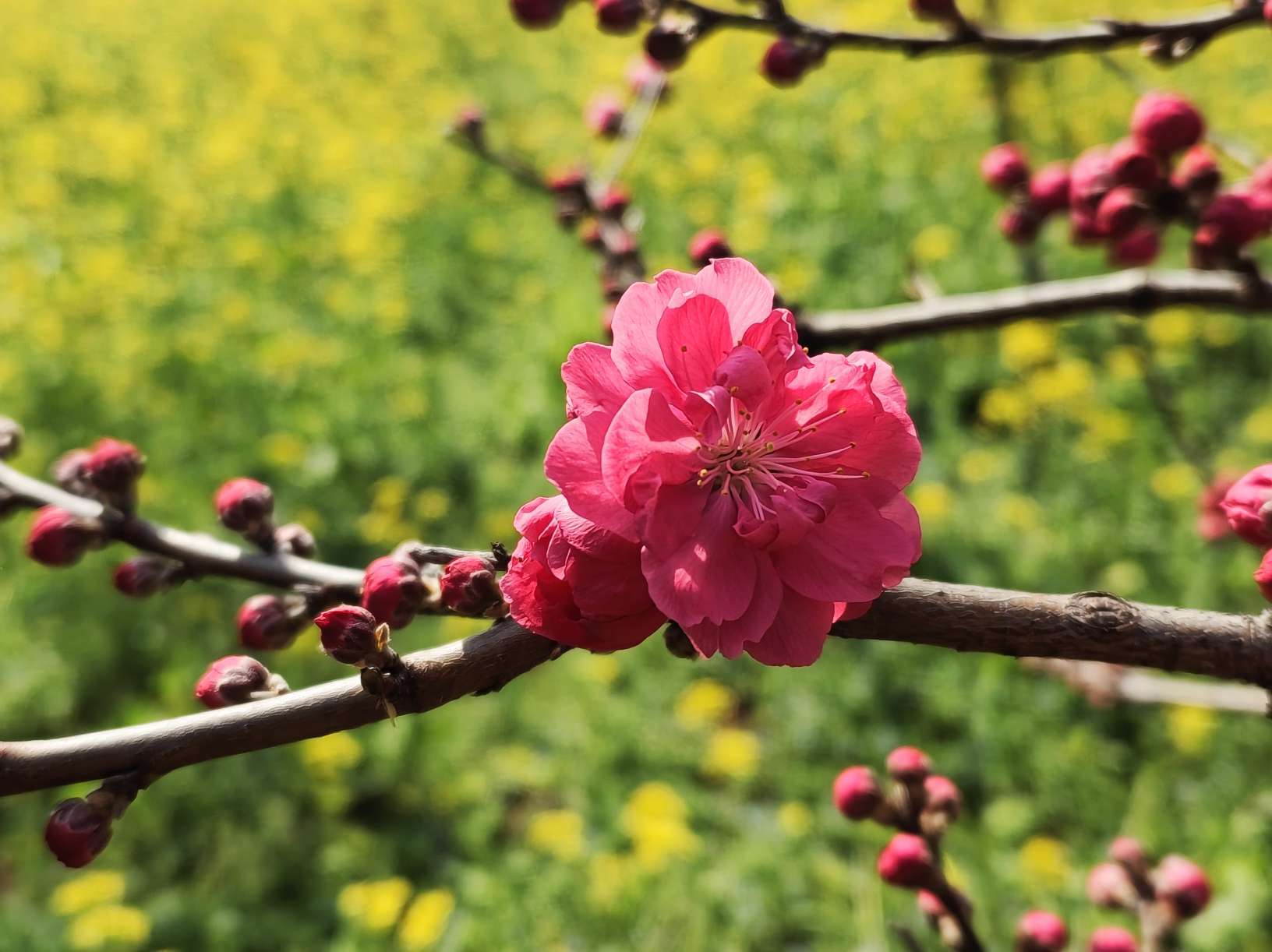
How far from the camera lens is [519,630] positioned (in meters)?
0.78

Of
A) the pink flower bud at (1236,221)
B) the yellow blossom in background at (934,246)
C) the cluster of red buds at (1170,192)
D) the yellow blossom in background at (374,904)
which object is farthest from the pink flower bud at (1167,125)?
the yellow blossom in background at (934,246)

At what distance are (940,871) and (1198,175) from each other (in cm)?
115

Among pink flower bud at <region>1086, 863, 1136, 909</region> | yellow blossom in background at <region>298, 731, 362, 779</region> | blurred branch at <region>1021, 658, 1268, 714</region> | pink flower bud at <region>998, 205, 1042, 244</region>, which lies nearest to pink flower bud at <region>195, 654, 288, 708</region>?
pink flower bud at <region>1086, 863, 1136, 909</region>

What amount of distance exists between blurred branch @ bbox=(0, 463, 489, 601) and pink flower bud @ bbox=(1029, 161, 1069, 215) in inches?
63.5

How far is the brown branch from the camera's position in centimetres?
147

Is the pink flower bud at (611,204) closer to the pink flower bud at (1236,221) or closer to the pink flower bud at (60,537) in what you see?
the pink flower bud at (1236,221)

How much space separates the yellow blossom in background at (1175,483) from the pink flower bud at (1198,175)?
195 centimetres

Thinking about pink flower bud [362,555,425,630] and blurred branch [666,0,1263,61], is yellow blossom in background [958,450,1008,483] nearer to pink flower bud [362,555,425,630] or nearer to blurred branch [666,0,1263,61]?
blurred branch [666,0,1263,61]

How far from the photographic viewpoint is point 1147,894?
1.68 metres

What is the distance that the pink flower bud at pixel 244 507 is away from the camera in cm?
118

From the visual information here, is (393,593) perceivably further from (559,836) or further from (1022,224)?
(559,836)

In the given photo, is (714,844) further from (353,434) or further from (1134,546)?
(353,434)

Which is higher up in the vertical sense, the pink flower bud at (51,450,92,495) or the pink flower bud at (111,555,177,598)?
the pink flower bud at (51,450,92,495)

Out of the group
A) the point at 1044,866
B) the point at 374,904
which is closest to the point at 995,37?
the point at 1044,866
